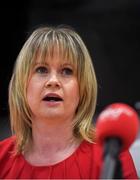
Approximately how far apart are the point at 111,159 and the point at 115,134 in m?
0.07

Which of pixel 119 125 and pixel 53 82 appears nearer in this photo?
pixel 119 125

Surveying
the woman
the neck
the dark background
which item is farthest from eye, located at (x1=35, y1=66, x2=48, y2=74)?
the dark background

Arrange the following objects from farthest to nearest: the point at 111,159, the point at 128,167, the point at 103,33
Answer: the point at 103,33 → the point at 128,167 → the point at 111,159

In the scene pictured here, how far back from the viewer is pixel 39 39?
1.40 meters

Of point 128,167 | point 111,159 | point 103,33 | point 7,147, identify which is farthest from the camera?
point 103,33

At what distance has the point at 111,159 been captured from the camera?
2.71 feet

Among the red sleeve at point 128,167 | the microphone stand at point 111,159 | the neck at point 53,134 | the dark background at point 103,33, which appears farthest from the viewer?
the dark background at point 103,33

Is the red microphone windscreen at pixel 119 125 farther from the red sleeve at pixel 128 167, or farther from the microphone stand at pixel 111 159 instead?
the red sleeve at pixel 128 167

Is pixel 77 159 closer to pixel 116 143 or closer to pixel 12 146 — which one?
pixel 12 146

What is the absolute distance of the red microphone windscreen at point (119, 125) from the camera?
885 mm

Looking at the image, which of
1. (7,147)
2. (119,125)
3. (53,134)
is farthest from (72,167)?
(119,125)

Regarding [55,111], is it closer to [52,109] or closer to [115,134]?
[52,109]

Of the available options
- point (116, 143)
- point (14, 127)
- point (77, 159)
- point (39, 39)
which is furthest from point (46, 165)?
point (116, 143)

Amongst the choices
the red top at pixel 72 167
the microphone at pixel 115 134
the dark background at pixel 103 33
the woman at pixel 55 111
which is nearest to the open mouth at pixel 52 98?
the woman at pixel 55 111
